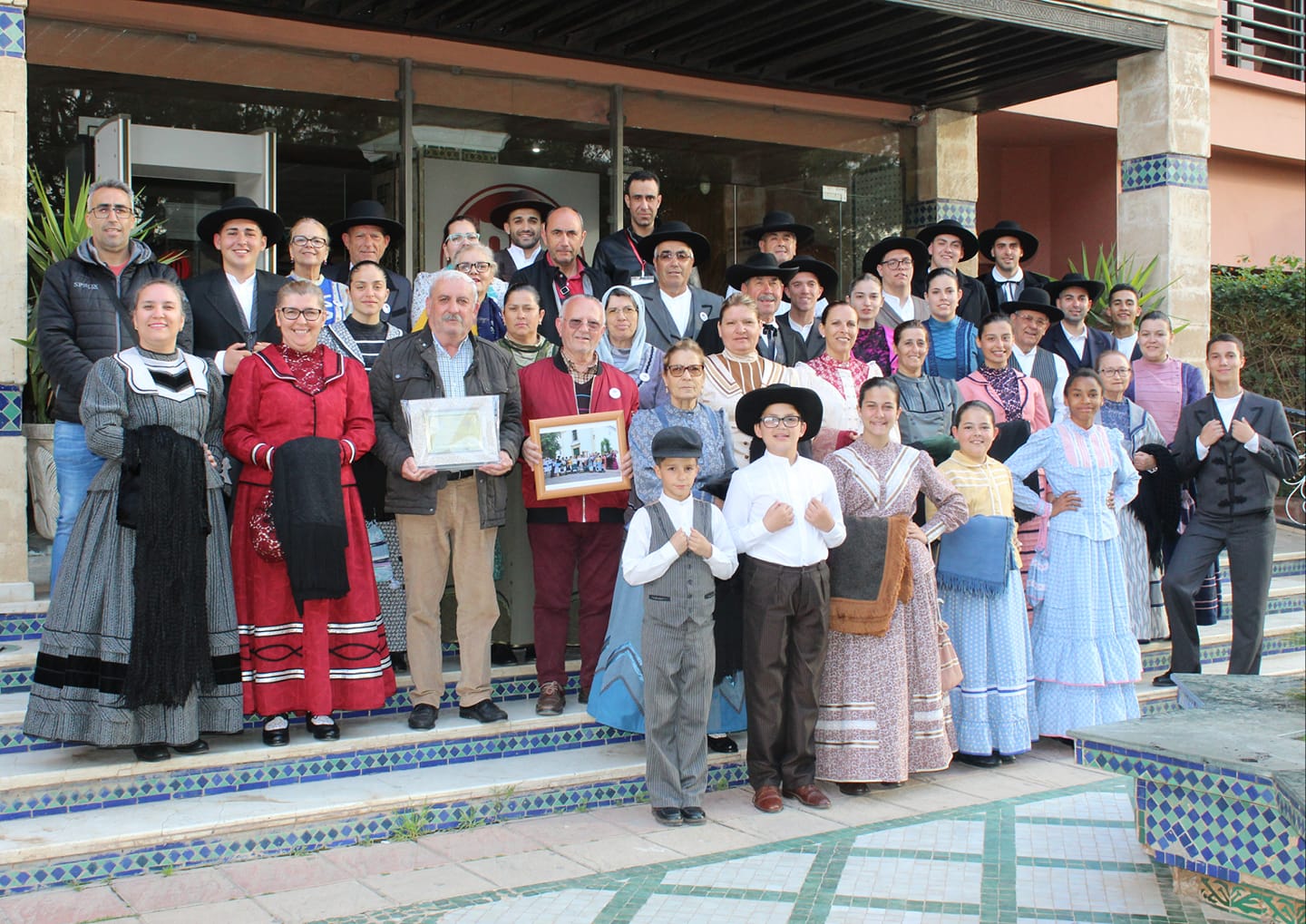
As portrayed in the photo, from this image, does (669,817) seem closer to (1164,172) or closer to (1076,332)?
(1076,332)

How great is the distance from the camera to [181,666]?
5.12 metres

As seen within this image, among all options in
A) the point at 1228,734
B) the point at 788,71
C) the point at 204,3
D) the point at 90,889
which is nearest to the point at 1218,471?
the point at 1228,734

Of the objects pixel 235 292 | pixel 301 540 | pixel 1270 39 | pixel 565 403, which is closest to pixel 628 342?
pixel 565 403

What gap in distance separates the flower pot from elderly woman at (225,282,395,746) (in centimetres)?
198

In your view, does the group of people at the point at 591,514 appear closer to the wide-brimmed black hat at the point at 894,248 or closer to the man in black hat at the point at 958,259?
the wide-brimmed black hat at the point at 894,248

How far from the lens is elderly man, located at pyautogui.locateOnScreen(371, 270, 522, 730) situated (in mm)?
5777

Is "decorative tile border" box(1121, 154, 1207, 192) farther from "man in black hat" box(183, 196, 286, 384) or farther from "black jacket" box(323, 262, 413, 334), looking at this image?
"man in black hat" box(183, 196, 286, 384)

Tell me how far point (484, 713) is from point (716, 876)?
61.2 inches

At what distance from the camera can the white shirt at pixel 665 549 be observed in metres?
5.33

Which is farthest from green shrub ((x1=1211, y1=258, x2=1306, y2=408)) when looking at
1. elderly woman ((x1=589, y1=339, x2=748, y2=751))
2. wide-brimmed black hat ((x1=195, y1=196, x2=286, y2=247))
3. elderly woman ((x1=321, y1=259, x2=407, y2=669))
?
wide-brimmed black hat ((x1=195, y1=196, x2=286, y2=247))

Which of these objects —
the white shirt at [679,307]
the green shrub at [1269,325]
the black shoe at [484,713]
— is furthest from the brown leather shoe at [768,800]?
the green shrub at [1269,325]

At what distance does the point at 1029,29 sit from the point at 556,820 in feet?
A: 22.7

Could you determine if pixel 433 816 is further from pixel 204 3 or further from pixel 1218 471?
pixel 204 3

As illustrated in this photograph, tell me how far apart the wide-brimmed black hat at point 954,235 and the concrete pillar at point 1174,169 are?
2295 mm
